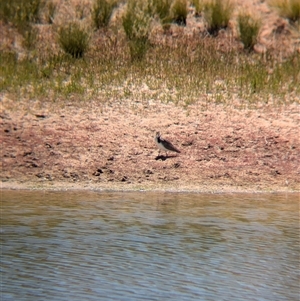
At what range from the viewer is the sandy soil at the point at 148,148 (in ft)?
33.3

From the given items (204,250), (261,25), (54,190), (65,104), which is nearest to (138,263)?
(204,250)

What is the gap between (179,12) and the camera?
47.5 feet

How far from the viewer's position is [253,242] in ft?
25.1

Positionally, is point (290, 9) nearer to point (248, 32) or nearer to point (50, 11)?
point (248, 32)

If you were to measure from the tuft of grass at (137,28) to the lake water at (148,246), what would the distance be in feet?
13.2

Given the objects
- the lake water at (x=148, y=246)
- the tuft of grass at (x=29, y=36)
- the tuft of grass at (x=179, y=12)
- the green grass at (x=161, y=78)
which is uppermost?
the tuft of grass at (x=179, y=12)

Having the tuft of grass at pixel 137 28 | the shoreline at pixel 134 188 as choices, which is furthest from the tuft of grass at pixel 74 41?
the shoreline at pixel 134 188

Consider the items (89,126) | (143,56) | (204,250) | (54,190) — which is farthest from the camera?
(143,56)

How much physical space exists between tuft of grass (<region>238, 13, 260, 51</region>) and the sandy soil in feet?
7.26

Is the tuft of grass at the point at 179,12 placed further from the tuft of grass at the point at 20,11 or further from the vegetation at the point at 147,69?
the tuft of grass at the point at 20,11

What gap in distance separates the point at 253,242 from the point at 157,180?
2676 millimetres

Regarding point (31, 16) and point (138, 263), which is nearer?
point (138, 263)

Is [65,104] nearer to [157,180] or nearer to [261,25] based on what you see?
[157,180]

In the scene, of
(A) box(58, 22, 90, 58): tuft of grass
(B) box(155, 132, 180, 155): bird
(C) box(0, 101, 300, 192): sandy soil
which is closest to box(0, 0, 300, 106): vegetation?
(A) box(58, 22, 90, 58): tuft of grass
